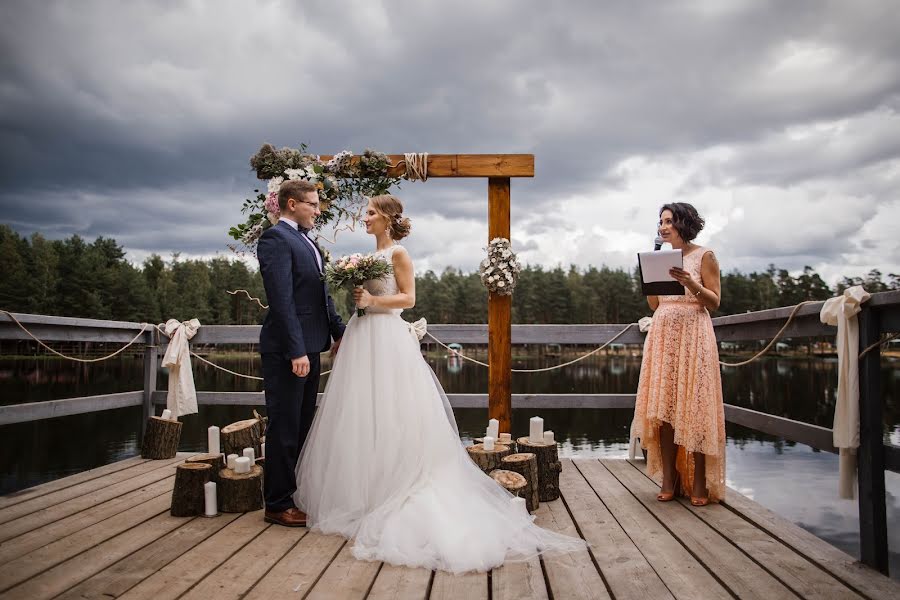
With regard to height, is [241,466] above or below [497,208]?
below

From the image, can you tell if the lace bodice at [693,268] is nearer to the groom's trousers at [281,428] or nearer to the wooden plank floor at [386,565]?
the wooden plank floor at [386,565]

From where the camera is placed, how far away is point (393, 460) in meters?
3.05

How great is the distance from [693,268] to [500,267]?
5.66 ft

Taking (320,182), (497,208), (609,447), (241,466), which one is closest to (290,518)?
(241,466)

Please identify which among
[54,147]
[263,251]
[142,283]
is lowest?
[263,251]

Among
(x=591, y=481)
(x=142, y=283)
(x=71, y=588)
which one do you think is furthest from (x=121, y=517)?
(x=142, y=283)

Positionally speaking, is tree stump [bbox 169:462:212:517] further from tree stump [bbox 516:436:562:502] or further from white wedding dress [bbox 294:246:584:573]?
tree stump [bbox 516:436:562:502]

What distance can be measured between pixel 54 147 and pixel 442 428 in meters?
107

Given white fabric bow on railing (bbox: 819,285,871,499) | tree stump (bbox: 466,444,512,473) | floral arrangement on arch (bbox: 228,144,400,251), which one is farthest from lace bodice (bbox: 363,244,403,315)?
white fabric bow on railing (bbox: 819,285,871,499)

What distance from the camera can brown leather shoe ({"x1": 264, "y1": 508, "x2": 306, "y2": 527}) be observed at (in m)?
3.05

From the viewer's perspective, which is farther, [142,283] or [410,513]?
[142,283]

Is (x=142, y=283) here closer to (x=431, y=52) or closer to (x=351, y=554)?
(x=431, y=52)

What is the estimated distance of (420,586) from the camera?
223 cm

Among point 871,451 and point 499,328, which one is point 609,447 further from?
point 871,451
